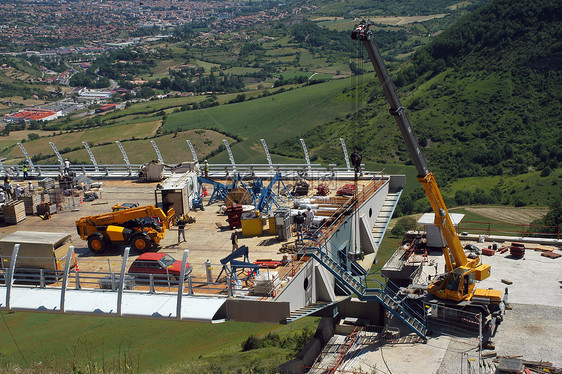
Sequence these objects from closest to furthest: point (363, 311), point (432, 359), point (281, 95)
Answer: point (432, 359) → point (363, 311) → point (281, 95)

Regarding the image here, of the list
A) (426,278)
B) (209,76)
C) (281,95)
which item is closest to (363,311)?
(426,278)

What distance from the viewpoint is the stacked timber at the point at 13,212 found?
118 feet

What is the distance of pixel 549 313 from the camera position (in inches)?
1374

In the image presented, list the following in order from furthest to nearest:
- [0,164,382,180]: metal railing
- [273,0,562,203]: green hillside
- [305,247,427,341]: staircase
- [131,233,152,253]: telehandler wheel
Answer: [273,0,562,203]: green hillside
[0,164,382,180]: metal railing
[131,233,152,253]: telehandler wheel
[305,247,427,341]: staircase

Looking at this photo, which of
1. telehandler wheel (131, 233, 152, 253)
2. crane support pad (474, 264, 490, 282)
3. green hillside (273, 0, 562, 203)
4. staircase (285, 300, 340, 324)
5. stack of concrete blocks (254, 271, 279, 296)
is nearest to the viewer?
stack of concrete blocks (254, 271, 279, 296)

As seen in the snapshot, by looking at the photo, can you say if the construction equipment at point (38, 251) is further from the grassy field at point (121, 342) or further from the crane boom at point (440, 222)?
the crane boom at point (440, 222)

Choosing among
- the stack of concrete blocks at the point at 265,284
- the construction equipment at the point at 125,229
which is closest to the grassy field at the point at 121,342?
the construction equipment at the point at 125,229

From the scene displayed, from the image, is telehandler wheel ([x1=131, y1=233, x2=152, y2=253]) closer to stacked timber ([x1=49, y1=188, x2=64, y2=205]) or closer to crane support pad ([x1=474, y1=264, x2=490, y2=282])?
stacked timber ([x1=49, y1=188, x2=64, y2=205])

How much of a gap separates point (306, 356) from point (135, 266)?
894cm

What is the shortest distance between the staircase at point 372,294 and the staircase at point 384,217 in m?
5.81

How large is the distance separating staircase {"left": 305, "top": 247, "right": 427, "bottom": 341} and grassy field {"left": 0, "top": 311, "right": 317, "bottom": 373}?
7.05 meters

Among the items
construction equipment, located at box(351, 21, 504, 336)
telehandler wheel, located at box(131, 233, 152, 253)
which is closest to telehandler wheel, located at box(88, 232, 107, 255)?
telehandler wheel, located at box(131, 233, 152, 253)

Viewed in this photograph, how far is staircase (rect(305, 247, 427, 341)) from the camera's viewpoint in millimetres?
28172

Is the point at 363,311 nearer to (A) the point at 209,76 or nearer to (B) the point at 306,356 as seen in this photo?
(B) the point at 306,356
